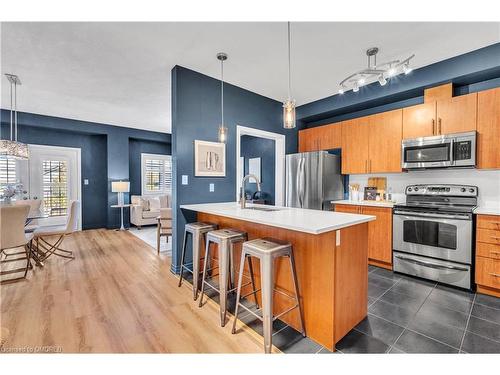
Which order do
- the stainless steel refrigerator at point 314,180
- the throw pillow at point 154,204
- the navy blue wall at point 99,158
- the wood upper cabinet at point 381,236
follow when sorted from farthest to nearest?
the throw pillow at point 154,204
the navy blue wall at point 99,158
the stainless steel refrigerator at point 314,180
the wood upper cabinet at point 381,236

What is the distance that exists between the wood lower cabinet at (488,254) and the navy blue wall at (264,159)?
3.44 meters

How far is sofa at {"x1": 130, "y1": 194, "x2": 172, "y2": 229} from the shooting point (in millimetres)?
6012

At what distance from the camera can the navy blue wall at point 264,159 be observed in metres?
5.31

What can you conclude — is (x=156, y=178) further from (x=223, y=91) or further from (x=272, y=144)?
(x=223, y=91)

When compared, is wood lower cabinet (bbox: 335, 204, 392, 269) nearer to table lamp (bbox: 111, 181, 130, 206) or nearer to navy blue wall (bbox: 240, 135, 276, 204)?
navy blue wall (bbox: 240, 135, 276, 204)

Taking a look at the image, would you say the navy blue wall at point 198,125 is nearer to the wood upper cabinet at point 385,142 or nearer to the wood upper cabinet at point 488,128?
the wood upper cabinet at point 385,142

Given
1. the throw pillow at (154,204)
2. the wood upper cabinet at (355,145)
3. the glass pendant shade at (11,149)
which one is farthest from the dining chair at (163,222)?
the wood upper cabinet at (355,145)

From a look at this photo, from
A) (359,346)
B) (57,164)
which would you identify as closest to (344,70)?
(359,346)

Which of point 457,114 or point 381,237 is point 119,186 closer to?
point 381,237

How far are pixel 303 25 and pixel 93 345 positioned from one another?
3.18 metres

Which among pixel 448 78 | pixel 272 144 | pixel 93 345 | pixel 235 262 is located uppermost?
pixel 448 78

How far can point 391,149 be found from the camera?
3.31m

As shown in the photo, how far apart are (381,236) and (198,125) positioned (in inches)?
116

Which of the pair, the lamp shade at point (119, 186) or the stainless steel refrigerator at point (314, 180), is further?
the lamp shade at point (119, 186)
